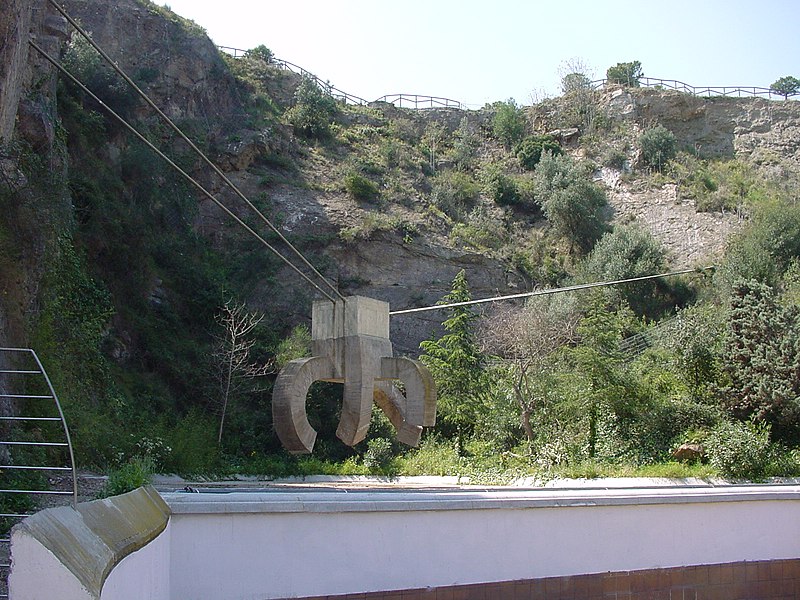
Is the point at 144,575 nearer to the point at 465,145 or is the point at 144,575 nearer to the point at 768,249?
the point at 768,249

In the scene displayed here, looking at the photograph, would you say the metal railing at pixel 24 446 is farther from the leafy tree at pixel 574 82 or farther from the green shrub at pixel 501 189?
the leafy tree at pixel 574 82

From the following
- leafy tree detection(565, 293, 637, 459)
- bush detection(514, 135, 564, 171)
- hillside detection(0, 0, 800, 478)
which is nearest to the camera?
hillside detection(0, 0, 800, 478)

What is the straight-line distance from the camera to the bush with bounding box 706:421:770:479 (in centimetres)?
1852

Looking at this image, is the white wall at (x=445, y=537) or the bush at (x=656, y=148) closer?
the white wall at (x=445, y=537)

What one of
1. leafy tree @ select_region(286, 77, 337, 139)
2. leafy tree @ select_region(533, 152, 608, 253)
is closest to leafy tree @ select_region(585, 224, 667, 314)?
leafy tree @ select_region(533, 152, 608, 253)

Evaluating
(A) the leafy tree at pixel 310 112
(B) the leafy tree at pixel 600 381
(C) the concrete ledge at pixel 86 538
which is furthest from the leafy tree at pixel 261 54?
(C) the concrete ledge at pixel 86 538

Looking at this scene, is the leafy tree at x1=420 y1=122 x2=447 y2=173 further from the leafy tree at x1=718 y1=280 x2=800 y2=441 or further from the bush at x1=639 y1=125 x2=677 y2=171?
the leafy tree at x1=718 y1=280 x2=800 y2=441

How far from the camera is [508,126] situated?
47375mm

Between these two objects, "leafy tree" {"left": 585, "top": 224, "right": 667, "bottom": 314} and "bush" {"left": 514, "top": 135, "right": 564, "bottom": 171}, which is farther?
"bush" {"left": 514, "top": 135, "right": 564, "bottom": 171}

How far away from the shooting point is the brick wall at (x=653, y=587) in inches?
288

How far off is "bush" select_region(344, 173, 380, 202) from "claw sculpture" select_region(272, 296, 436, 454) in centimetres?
2676

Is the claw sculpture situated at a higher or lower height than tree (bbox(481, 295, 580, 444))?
higher

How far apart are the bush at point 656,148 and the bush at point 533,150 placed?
4388 millimetres

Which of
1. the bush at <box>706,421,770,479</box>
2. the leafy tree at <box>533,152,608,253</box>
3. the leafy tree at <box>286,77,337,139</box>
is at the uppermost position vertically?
the leafy tree at <box>286,77,337,139</box>
